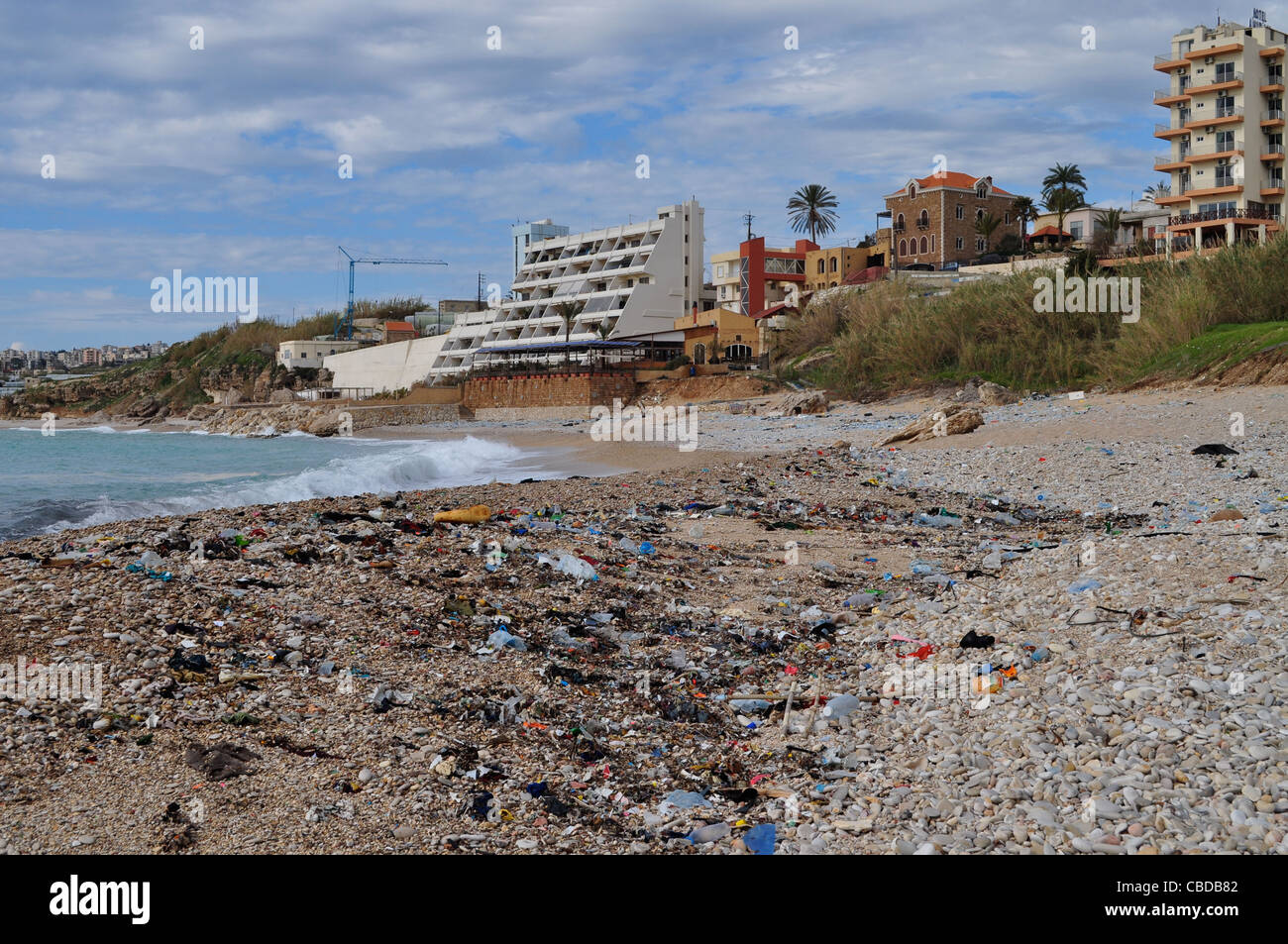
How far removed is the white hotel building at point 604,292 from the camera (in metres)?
62.8

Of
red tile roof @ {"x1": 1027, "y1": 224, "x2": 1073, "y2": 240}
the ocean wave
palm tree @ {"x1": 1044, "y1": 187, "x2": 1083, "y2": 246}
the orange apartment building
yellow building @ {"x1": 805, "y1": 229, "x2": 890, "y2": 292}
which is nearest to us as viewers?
the ocean wave

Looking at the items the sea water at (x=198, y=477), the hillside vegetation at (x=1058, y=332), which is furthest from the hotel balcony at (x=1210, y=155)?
the sea water at (x=198, y=477)

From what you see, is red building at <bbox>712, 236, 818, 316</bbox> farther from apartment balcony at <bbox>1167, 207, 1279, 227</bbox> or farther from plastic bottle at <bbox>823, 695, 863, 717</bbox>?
plastic bottle at <bbox>823, 695, 863, 717</bbox>

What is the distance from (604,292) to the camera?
212ft

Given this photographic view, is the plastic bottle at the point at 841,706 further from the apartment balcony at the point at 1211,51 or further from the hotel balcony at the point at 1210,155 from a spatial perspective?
the apartment balcony at the point at 1211,51

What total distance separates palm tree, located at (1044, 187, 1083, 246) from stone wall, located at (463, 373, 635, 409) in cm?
2460

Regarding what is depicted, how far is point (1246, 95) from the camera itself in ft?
145

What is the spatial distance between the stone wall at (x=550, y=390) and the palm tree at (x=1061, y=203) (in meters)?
24.6

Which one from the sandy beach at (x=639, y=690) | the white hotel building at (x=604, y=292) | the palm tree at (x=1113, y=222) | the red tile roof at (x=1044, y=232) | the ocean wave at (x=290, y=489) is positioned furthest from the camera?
the white hotel building at (x=604, y=292)

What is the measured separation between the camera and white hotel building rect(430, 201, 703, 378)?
6281cm

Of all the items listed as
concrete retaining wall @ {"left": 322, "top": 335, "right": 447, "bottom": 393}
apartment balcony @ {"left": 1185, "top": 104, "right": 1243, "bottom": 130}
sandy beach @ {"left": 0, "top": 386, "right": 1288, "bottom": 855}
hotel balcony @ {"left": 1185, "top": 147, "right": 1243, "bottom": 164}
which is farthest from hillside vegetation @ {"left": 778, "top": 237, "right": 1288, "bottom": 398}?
concrete retaining wall @ {"left": 322, "top": 335, "right": 447, "bottom": 393}
